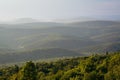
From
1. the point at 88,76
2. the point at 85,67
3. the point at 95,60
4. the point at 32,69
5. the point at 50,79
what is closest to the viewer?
the point at 32,69

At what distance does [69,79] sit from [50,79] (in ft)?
15.5

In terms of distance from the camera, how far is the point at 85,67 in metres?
93.3

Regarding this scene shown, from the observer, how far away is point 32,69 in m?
65.1

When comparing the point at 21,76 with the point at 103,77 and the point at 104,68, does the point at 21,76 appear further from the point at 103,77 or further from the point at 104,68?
the point at 104,68

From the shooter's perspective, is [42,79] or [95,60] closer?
[42,79]

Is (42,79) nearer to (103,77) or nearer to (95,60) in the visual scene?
(103,77)

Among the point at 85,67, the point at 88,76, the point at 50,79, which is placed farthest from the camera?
the point at 85,67

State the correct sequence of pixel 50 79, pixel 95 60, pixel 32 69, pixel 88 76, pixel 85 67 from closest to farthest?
pixel 32 69, pixel 88 76, pixel 50 79, pixel 85 67, pixel 95 60

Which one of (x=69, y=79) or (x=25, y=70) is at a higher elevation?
(x=25, y=70)

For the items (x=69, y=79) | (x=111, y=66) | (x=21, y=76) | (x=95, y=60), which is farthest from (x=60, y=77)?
(x=95, y=60)

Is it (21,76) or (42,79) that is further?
(42,79)

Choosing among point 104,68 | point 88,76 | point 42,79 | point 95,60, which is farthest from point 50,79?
point 95,60

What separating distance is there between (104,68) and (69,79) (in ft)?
44.0

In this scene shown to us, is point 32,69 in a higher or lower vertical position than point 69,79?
higher
